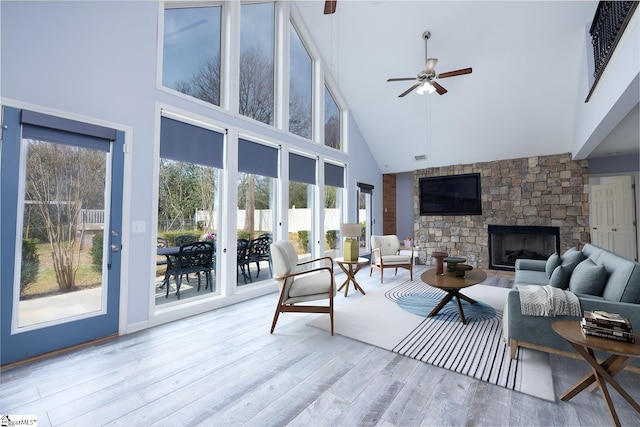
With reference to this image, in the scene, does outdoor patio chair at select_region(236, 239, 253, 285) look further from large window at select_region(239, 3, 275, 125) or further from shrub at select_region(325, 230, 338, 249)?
shrub at select_region(325, 230, 338, 249)

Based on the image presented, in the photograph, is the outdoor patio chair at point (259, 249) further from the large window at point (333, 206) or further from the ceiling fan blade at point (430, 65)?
the ceiling fan blade at point (430, 65)

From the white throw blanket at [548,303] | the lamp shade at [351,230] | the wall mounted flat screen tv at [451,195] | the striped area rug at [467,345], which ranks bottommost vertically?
the striped area rug at [467,345]

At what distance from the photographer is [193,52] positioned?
3676 millimetres

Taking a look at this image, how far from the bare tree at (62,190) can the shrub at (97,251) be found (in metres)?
0.12

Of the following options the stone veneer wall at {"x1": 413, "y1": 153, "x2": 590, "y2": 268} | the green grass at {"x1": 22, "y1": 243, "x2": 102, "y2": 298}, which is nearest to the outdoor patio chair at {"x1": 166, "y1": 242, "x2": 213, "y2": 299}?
the green grass at {"x1": 22, "y1": 243, "x2": 102, "y2": 298}

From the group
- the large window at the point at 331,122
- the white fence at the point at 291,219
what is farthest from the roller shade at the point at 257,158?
the large window at the point at 331,122

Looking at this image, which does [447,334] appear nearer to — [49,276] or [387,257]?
[387,257]

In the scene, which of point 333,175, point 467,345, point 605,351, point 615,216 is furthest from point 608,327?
point 615,216

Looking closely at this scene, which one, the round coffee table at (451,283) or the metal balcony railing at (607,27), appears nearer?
the metal balcony railing at (607,27)

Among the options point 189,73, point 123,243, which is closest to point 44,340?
point 123,243

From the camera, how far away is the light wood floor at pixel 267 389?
5.55ft

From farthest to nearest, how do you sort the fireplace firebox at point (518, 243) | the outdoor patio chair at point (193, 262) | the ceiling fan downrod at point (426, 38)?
the fireplace firebox at point (518, 243)
the ceiling fan downrod at point (426, 38)
the outdoor patio chair at point (193, 262)

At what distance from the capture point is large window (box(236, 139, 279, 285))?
4172 mm

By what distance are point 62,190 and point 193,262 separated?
5.20 ft
